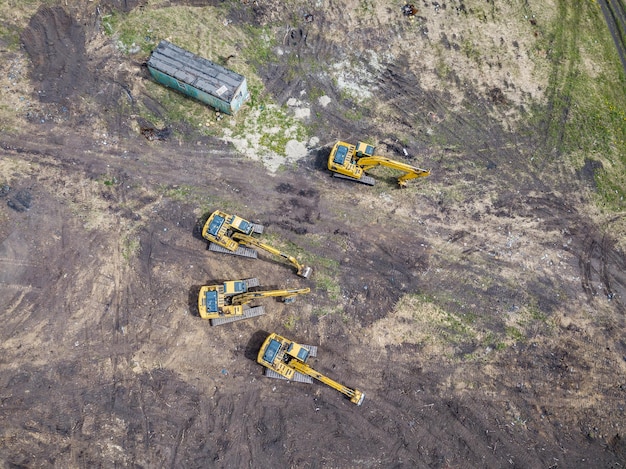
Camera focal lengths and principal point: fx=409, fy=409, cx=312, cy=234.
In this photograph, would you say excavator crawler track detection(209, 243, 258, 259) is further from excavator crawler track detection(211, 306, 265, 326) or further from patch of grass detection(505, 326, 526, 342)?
patch of grass detection(505, 326, 526, 342)

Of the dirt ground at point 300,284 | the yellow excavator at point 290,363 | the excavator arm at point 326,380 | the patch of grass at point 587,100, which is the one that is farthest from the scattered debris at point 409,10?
the excavator arm at point 326,380

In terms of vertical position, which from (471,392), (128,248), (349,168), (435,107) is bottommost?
(471,392)

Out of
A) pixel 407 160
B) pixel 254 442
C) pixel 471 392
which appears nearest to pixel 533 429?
pixel 471 392

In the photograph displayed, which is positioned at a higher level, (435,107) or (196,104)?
(435,107)

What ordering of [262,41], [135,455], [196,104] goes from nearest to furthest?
1. [135,455]
2. [196,104]
3. [262,41]

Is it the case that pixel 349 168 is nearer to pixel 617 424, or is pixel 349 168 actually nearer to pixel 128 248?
pixel 128 248

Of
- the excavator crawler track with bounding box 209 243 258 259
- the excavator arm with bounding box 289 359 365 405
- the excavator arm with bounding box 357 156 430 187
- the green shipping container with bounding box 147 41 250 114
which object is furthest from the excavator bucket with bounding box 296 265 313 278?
the green shipping container with bounding box 147 41 250 114
